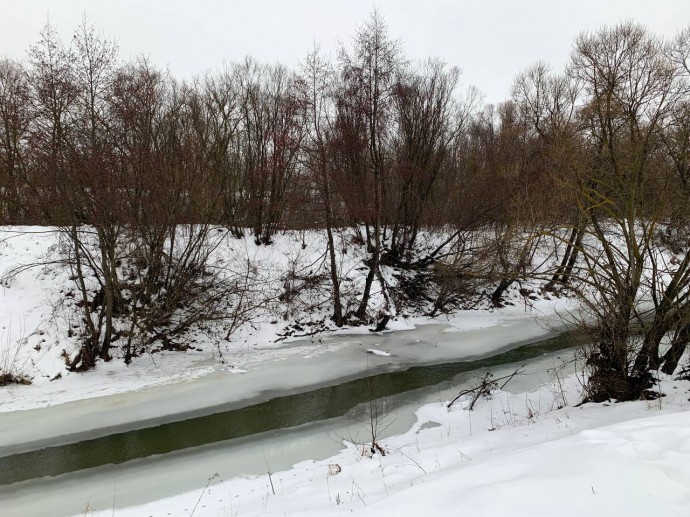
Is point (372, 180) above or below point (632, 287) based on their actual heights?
above

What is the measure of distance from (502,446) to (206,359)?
379 inches

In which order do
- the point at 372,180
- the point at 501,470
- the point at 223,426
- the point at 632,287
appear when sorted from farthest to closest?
the point at 372,180, the point at 223,426, the point at 632,287, the point at 501,470

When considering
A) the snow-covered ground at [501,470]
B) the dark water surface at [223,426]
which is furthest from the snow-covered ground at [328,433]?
the dark water surface at [223,426]

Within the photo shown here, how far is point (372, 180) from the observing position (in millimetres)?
17656

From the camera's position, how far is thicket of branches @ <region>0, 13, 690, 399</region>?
8414 mm

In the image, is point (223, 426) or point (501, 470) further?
point (223, 426)

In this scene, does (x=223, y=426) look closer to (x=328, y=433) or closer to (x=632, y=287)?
(x=328, y=433)

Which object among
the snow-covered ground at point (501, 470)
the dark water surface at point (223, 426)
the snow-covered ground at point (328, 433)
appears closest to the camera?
the snow-covered ground at point (501, 470)

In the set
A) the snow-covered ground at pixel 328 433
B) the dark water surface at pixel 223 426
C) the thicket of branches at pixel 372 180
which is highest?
the thicket of branches at pixel 372 180

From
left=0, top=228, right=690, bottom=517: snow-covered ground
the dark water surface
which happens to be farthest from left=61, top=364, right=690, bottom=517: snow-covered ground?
the dark water surface

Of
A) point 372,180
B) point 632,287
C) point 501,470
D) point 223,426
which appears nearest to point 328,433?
point 223,426

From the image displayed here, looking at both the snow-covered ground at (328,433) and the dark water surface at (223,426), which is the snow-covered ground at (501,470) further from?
the dark water surface at (223,426)

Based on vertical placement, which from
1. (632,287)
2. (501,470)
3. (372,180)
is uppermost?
(372,180)

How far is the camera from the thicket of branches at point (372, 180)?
841 centimetres
